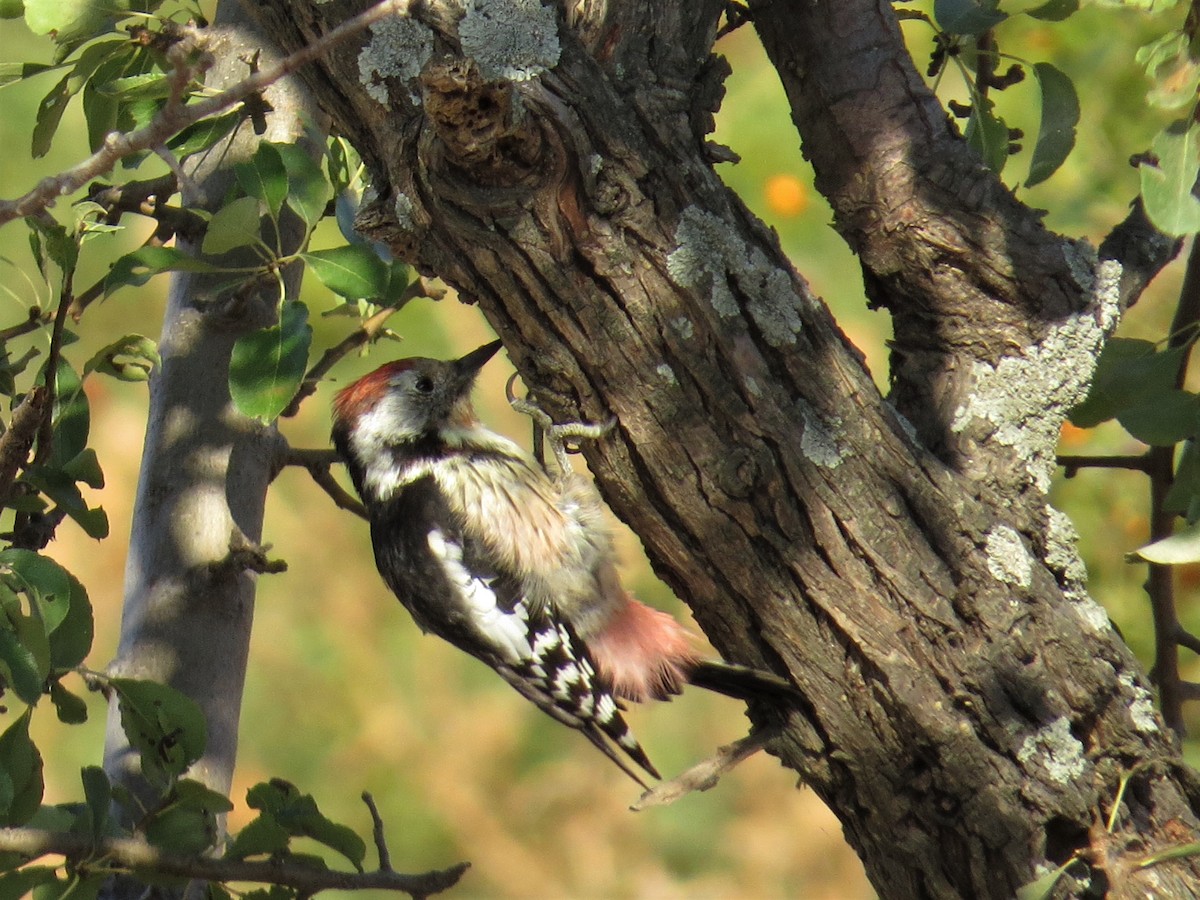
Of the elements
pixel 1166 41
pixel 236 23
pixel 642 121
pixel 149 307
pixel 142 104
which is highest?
pixel 149 307

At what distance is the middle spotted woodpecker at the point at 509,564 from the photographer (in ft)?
10.4

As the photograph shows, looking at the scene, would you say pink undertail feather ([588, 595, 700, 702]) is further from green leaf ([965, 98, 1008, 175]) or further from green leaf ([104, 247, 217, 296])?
green leaf ([104, 247, 217, 296])

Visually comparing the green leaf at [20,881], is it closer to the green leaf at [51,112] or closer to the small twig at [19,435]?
the small twig at [19,435]

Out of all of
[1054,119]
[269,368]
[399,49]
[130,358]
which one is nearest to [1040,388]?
[1054,119]

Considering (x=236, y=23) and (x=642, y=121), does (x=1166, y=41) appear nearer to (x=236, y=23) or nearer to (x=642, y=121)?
(x=642, y=121)

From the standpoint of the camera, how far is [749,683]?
2217mm

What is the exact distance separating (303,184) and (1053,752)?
5.29 ft

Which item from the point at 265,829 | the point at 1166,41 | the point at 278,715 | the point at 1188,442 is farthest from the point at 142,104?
the point at 278,715

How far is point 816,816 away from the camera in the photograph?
559cm

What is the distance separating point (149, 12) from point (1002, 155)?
1.66 metres

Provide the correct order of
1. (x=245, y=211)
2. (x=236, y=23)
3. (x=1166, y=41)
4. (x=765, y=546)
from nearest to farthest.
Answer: (x=1166, y=41) → (x=765, y=546) → (x=245, y=211) → (x=236, y=23)

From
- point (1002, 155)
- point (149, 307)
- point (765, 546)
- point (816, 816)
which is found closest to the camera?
point (765, 546)

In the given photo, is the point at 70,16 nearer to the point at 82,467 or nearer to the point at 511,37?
the point at 82,467

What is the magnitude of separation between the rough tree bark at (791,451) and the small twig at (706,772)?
0.12 ft
